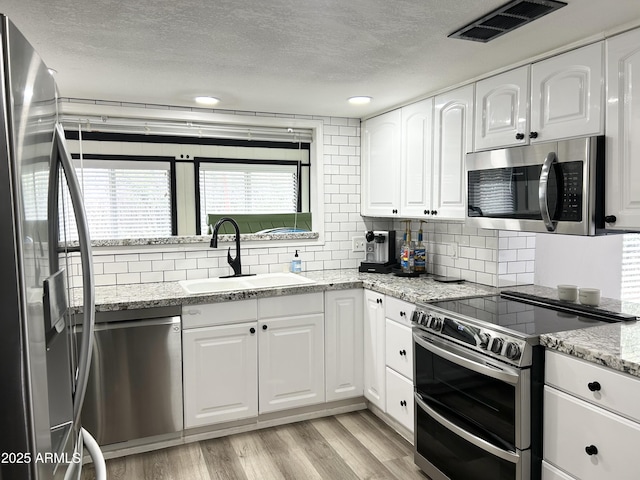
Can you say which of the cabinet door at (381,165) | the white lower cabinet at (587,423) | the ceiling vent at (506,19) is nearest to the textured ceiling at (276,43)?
the ceiling vent at (506,19)

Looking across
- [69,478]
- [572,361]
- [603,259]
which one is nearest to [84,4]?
[69,478]

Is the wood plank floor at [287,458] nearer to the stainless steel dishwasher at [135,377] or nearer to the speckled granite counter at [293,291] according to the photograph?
the stainless steel dishwasher at [135,377]

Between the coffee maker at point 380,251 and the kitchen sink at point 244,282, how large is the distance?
53 centimetres

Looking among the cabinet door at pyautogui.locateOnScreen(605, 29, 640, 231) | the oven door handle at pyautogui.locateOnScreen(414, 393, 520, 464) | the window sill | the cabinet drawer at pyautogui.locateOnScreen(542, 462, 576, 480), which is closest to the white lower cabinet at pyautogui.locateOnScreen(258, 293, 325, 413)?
the window sill

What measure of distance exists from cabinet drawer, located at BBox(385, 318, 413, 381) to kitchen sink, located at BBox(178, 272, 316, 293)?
65 centimetres

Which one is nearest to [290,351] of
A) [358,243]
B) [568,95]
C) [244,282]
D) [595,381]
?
[244,282]

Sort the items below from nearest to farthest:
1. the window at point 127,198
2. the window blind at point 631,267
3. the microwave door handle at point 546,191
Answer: the microwave door handle at point 546,191
the window blind at point 631,267
the window at point 127,198

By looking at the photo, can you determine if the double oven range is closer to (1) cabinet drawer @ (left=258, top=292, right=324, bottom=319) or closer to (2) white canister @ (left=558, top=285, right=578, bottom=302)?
(2) white canister @ (left=558, top=285, right=578, bottom=302)

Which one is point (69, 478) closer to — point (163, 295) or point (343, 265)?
point (163, 295)

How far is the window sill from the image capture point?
3224 millimetres

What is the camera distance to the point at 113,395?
2691mm

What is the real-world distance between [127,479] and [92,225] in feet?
7.79

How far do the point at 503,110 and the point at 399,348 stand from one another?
147 centimetres

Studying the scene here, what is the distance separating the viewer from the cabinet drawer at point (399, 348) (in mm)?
2783
